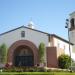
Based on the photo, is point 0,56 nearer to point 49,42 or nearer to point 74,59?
point 49,42

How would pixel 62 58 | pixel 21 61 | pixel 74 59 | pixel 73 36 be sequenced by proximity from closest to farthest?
pixel 62 58 < pixel 21 61 < pixel 74 59 < pixel 73 36

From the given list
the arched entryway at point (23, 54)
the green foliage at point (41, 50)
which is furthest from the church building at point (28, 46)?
the green foliage at point (41, 50)

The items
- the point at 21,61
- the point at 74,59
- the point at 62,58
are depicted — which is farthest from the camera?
the point at 74,59

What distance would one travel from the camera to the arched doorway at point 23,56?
53.8 meters

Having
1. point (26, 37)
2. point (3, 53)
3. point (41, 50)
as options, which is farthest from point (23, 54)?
point (41, 50)

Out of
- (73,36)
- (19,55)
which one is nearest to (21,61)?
(19,55)

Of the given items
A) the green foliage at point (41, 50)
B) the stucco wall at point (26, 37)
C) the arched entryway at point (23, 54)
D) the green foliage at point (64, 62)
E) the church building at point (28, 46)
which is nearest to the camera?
the green foliage at point (64, 62)

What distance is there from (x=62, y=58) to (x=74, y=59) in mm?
12823

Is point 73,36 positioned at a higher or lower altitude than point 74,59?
higher

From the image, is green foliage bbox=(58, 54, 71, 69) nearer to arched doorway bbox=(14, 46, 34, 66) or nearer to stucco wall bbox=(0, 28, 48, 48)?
stucco wall bbox=(0, 28, 48, 48)

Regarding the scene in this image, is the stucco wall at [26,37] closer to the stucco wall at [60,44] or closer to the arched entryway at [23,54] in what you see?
the arched entryway at [23,54]

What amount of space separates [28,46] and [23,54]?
2304 mm

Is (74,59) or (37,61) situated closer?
(37,61)

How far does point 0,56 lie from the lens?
172 ft
